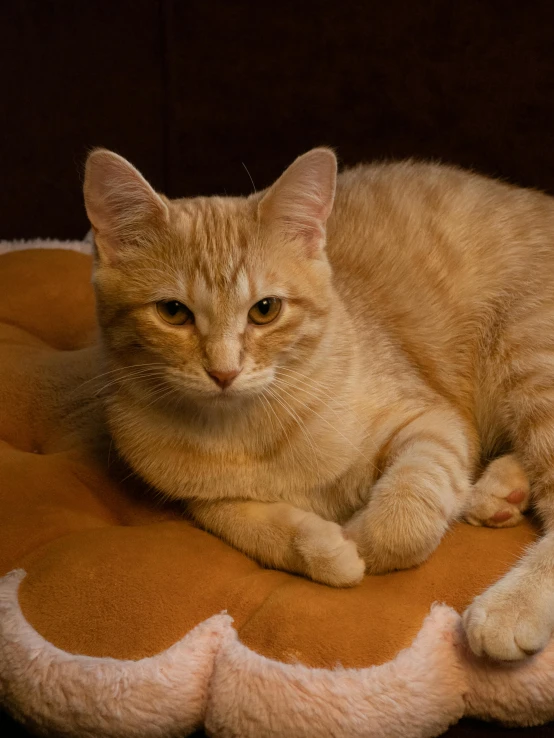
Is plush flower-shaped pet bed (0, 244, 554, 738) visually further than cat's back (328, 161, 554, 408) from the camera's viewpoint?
No

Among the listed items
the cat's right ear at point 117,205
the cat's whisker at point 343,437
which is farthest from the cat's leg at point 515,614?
the cat's right ear at point 117,205

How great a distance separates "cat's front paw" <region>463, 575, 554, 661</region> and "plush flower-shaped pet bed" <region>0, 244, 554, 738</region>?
1.6 inches

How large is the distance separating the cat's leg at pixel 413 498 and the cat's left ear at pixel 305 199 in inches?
16.4

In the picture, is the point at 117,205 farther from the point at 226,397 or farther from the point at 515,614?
the point at 515,614

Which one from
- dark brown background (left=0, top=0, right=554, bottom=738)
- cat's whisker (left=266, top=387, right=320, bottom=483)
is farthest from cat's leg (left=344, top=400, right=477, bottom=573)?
dark brown background (left=0, top=0, right=554, bottom=738)

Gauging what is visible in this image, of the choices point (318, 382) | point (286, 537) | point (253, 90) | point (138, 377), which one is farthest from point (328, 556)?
point (253, 90)

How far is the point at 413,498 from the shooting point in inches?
55.1

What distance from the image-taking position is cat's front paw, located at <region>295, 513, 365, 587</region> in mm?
1354

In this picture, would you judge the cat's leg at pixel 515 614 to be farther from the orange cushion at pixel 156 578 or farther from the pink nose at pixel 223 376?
the pink nose at pixel 223 376

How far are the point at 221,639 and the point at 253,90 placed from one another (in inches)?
70.8

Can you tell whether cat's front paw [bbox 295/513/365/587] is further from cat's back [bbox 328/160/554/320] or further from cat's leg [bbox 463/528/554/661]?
cat's back [bbox 328/160/554/320]

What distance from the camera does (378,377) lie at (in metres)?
1.67

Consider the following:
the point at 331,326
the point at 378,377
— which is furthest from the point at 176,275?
the point at 378,377

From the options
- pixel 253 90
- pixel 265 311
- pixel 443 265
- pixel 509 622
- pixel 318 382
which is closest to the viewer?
pixel 509 622
